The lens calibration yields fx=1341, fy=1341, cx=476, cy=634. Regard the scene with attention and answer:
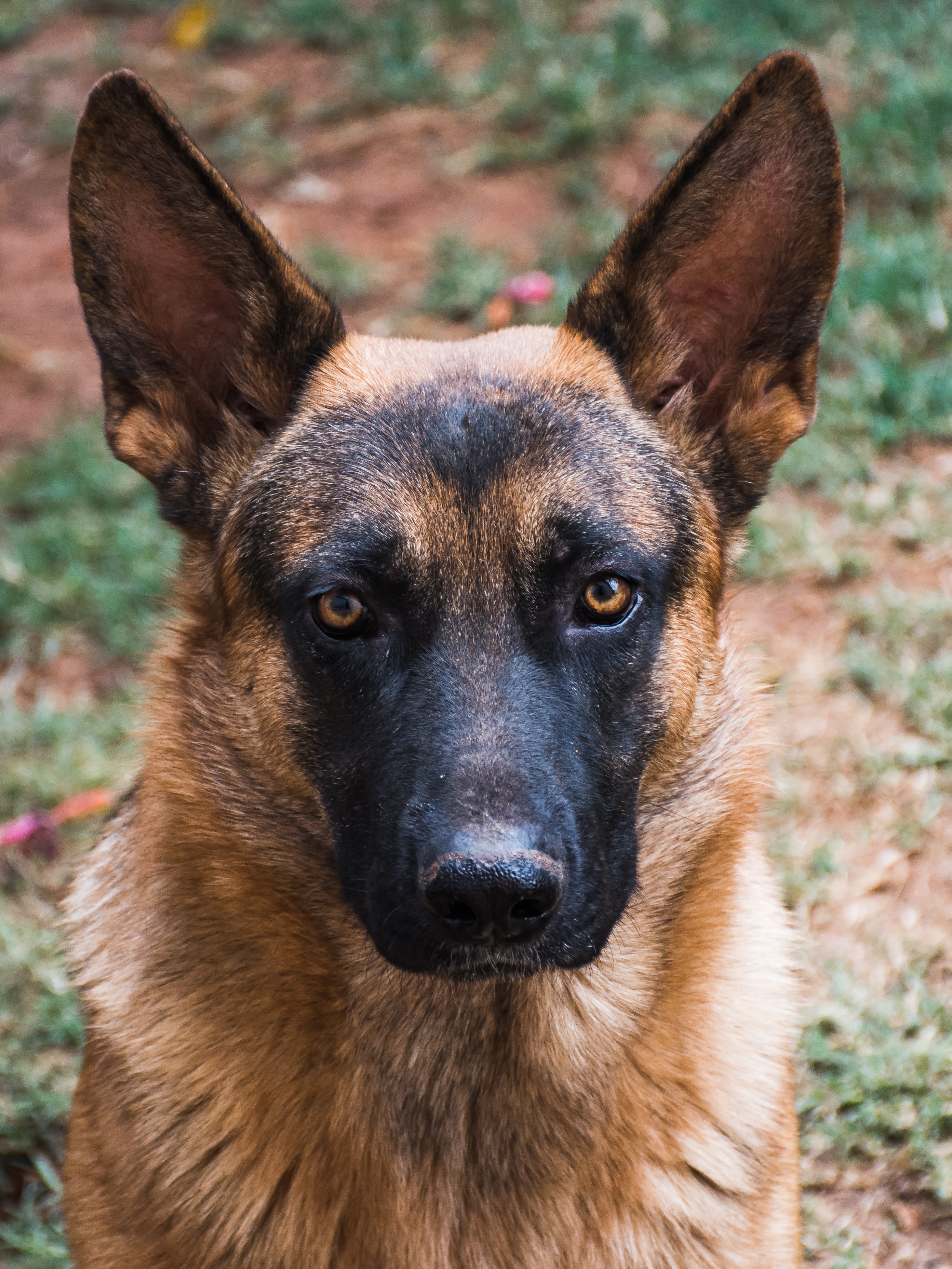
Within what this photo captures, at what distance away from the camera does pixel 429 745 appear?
2.70 metres

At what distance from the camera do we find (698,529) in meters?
3.22

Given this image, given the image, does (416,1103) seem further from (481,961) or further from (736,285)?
(736,285)

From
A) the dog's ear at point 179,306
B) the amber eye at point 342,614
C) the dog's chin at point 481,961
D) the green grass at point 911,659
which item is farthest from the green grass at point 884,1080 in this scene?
the dog's ear at point 179,306

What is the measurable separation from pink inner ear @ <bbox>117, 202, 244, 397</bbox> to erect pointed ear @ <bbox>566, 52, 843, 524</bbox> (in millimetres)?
869

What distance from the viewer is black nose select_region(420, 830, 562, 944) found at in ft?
8.05

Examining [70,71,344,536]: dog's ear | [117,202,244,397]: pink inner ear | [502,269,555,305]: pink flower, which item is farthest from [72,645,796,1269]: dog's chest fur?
[502,269,555,305]: pink flower

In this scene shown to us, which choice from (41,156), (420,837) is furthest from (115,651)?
(41,156)

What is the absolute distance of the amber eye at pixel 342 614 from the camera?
291cm

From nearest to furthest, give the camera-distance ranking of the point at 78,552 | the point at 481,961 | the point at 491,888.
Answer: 1. the point at 491,888
2. the point at 481,961
3. the point at 78,552

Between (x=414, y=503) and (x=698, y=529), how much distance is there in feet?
2.39

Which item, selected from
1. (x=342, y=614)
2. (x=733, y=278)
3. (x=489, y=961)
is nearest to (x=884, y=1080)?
(x=489, y=961)

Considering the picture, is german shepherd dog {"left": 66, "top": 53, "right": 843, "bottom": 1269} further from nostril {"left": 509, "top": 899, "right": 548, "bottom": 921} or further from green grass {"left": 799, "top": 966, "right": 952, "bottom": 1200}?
green grass {"left": 799, "top": 966, "right": 952, "bottom": 1200}

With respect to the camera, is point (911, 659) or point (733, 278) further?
point (911, 659)

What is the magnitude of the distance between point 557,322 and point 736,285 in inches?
149
